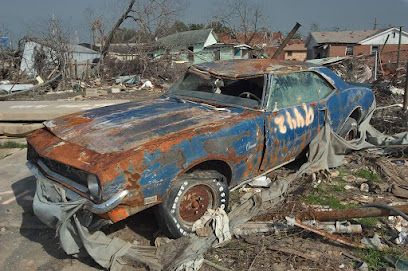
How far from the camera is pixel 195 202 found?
381cm

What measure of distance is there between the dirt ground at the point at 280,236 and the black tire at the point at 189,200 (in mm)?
351

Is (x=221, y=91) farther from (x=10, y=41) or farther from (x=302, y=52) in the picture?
(x=302, y=52)

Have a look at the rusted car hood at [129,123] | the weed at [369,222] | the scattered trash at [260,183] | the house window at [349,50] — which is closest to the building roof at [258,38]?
the house window at [349,50]

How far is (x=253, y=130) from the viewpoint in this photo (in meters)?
4.19

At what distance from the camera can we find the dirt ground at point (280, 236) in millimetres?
3482

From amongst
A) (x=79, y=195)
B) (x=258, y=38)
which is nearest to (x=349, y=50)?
(x=258, y=38)

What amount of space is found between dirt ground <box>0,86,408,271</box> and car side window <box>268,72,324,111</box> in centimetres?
105

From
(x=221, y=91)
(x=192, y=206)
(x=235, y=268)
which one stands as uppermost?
(x=221, y=91)

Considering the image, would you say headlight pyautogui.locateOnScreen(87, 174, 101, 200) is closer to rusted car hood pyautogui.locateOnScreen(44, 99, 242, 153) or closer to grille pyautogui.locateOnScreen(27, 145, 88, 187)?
grille pyautogui.locateOnScreen(27, 145, 88, 187)

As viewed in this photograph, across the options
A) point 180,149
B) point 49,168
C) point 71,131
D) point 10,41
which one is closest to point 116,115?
point 71,131

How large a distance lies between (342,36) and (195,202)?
4854 centimetres

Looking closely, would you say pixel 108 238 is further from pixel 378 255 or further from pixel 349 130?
pixel 349 130

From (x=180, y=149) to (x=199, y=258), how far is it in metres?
0.96

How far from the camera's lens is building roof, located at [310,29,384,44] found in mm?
45312
